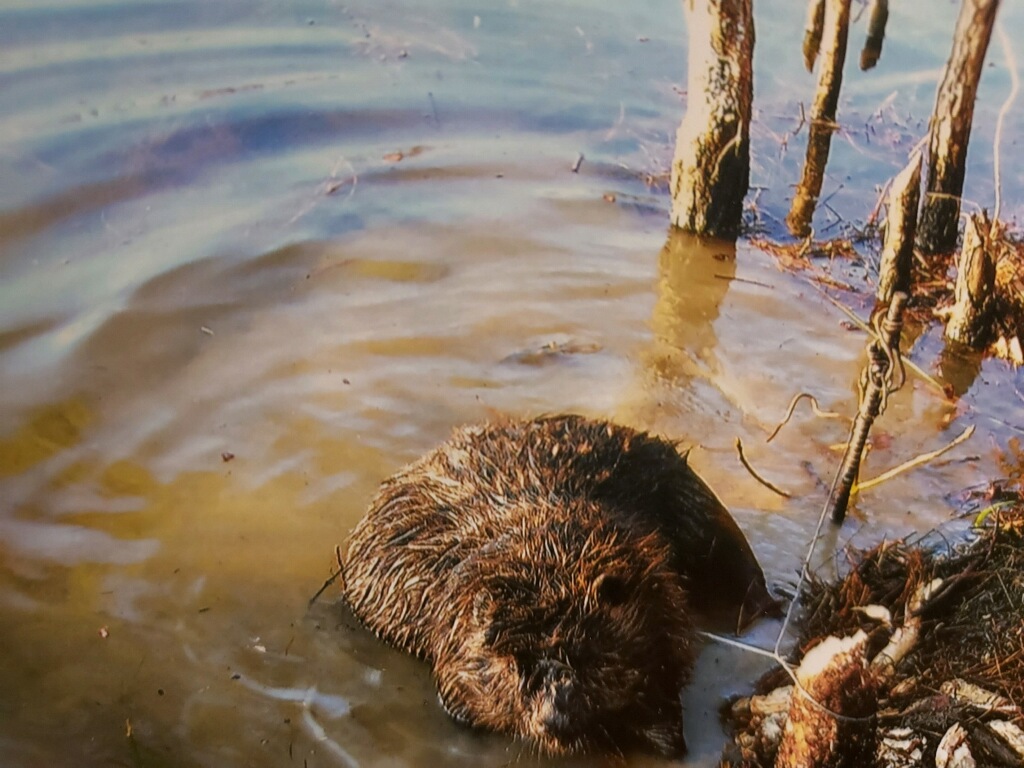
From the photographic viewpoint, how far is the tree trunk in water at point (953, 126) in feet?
18.2

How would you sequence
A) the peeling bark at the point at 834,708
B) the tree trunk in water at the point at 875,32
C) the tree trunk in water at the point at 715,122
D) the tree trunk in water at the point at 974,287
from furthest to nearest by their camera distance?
the tree trunk in water at the point at 875,32
the tree trunk in water at the point at 715,122
the tree trunk in water at the point at 974,287
the peeling bark at the point at 834,708

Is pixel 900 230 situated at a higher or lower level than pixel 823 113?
lower

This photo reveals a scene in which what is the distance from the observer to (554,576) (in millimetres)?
2885

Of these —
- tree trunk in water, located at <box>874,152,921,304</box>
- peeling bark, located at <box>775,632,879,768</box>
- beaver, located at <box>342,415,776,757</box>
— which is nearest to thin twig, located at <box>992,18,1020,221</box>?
tree trunk in water, located at <box>874,152,921,304</box>

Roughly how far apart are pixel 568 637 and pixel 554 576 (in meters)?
0.21

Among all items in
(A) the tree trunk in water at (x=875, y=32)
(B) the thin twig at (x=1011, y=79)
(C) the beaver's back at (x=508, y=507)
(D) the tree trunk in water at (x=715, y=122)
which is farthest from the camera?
(A) the tree trunk in water at (x=875, y=32)

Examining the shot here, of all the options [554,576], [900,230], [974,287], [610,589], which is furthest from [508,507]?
[974,287]

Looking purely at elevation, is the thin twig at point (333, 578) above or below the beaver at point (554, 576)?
below

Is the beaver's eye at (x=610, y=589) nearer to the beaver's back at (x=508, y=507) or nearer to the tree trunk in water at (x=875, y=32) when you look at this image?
the beaver's back at (x=508, y=507)

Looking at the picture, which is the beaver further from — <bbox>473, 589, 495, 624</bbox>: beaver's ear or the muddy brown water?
the muddy brown water

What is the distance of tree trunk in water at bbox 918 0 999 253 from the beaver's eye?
14.6 feet

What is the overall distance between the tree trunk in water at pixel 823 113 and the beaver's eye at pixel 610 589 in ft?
15.8

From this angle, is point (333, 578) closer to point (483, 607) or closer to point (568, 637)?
point (483, 607)

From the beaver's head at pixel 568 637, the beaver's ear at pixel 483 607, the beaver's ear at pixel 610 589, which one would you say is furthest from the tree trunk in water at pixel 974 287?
the beaver's ear at pixel 483 607
